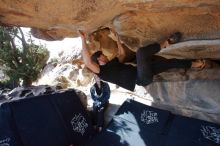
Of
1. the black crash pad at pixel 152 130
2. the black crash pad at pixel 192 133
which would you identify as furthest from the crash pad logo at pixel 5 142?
the black crash pad at pixel 192 133

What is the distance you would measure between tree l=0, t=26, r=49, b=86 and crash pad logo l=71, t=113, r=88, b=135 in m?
7.53

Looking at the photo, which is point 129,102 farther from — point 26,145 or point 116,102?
point 26,145

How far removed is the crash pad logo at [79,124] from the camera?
5.64 m

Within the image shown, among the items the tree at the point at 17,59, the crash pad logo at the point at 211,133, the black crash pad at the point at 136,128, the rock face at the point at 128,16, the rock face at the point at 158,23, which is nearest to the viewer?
the rock face at the point at 128,16

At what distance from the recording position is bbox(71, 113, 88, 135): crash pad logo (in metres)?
5.64

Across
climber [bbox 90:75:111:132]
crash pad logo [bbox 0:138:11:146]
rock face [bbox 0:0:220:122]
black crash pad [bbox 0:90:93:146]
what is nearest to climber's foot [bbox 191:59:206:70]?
rock face [bbox 0:0:220:122]

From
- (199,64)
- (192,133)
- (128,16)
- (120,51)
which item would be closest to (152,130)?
(192,133)

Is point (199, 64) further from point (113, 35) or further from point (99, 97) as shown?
point (99, 97)

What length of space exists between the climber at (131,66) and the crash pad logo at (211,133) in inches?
47.0

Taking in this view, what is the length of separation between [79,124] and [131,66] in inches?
60.3

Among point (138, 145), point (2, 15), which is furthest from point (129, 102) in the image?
point (2, 15)

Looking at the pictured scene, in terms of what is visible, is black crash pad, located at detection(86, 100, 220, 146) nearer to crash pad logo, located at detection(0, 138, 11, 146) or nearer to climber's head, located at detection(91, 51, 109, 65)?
climber's head, located at detection(91, 51, 109, 65)

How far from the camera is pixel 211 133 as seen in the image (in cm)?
471

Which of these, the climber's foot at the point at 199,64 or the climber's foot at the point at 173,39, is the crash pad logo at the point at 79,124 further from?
the climber's foot at the point at 199,64
